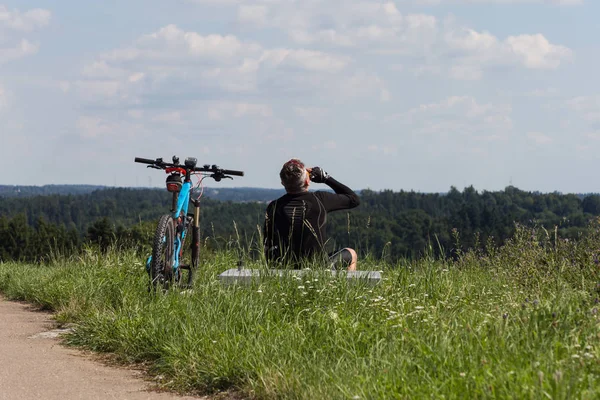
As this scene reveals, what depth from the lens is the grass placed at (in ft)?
13.1

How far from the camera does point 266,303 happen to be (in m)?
6.18

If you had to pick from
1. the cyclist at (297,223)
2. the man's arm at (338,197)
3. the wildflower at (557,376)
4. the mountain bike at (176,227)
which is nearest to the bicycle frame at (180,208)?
the mountain bike at (176,227)

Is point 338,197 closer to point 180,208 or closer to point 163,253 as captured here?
point 180,208

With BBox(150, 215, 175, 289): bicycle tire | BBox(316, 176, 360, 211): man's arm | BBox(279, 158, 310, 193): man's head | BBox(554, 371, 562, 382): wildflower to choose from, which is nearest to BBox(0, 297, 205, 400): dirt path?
BBox(150, 215, 175, 289): bicycle tire

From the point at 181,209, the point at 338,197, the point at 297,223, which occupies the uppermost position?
the point at 338,197

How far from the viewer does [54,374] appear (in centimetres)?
543

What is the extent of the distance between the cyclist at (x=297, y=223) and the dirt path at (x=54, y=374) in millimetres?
2278

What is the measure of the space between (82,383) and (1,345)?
158 cm

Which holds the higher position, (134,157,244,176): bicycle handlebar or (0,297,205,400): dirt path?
(134,157,244,176): bicycle handlebar

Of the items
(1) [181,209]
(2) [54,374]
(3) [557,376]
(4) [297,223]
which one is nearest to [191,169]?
(1) [181,209]

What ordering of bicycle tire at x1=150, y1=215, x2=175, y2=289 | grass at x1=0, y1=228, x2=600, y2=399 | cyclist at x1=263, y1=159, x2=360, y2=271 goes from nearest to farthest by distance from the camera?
grass at x1=0, y1=228, x2=600, y2=399
bicycle tire at x1=150, y1=215, x2=175, y2=289
cyclist at x1=263, y1=159, x2=360, y2=271

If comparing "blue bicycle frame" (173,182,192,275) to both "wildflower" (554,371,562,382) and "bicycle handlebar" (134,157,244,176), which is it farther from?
"wildflower" (554,371,562,382)

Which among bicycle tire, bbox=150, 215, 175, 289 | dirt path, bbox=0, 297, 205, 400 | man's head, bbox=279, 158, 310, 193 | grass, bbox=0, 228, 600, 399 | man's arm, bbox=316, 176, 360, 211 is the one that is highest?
man's head, bbox=279, 158, 310, 193

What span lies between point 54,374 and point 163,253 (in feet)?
6.49
